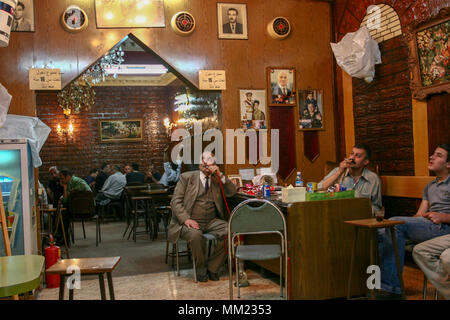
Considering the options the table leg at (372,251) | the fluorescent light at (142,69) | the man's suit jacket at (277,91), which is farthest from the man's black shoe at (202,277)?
the fluorescent light at (142,69)

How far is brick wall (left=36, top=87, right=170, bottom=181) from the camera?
12.6 meters

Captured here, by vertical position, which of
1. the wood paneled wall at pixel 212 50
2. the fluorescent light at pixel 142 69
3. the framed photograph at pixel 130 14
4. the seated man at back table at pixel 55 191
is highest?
the fluorescent light at pixel 142 69

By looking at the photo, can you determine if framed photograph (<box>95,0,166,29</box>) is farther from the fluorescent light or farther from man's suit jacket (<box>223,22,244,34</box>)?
the fluorescent light

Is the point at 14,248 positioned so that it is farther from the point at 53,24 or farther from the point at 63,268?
the point at 53,24

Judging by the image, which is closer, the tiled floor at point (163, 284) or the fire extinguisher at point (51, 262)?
the tiled floor at point (163, 284)

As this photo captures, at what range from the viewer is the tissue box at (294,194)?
13.4ft

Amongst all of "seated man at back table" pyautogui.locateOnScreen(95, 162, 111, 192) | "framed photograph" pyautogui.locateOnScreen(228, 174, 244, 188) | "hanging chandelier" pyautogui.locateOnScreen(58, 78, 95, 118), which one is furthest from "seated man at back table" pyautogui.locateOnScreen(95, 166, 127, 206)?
"framed photograph" pyautogui.locateOnScreen(228, 174, 244, 188)

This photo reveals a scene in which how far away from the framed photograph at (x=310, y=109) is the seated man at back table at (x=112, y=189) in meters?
5.43

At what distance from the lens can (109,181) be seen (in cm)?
1041

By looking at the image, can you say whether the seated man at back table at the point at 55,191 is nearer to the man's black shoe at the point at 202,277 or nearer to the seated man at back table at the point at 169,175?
the seated man at back table at the point at 169,175

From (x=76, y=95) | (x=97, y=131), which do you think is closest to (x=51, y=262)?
(x=76, y=95)

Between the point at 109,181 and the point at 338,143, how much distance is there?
582cm

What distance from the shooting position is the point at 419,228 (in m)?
4.04

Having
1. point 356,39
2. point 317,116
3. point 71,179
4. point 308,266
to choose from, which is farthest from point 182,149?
point 308,266
